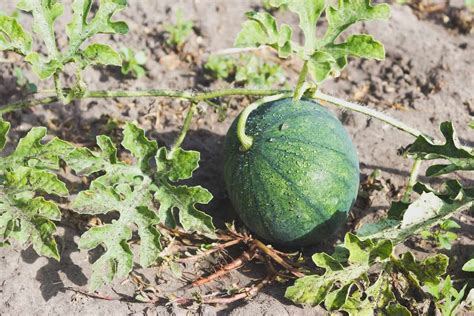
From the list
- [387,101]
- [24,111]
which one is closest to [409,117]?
[387,101]

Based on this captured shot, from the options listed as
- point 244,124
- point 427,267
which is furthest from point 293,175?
point 427,267

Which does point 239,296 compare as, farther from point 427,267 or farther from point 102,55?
point 102,55

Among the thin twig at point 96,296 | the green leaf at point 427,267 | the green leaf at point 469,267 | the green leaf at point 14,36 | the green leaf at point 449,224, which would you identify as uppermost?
the green leaf at point 14,36

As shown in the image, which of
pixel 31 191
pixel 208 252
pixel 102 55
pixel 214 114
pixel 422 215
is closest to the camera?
pixel 422 215

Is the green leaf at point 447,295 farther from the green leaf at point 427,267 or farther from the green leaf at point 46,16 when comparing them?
the green leaf at point 46,16

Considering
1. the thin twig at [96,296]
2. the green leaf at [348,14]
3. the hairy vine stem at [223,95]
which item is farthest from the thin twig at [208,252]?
the green leaf at [348,14]

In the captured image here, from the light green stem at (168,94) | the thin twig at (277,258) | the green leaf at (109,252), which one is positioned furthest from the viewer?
the light green stem at (168,94)
